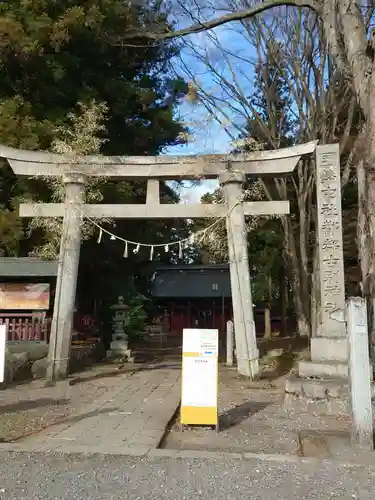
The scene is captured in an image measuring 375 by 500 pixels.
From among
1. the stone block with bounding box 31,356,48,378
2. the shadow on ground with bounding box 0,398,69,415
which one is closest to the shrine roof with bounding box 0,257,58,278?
the stone block with bounding box 31,356,48,378

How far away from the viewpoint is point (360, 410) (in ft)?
18.3

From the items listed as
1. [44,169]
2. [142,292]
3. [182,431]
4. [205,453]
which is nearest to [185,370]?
[182,431]

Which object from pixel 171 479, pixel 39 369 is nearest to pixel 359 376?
pixel 171 479

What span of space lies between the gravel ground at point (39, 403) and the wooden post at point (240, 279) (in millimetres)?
2901

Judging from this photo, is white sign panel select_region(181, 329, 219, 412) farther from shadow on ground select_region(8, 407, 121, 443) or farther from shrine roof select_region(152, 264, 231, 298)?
shrine roof select_region(152, 264, 231, 298)

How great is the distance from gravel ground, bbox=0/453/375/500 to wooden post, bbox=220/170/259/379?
5.78 metres

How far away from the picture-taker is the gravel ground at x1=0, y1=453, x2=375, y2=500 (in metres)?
4.15

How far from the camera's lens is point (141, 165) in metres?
11.2

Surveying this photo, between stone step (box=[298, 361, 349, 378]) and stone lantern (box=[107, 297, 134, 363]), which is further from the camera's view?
stone lantern (box=[107, 297, 134, 363])

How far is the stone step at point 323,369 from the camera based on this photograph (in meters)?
8.16

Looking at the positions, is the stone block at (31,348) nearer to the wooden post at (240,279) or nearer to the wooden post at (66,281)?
the wooden post at (66,281)

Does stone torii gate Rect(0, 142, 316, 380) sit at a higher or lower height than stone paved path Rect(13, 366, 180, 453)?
higher

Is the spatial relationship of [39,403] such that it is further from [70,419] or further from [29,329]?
[29,329]

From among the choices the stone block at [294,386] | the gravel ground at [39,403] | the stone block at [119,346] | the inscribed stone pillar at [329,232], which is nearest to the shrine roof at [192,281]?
the stone block at [119,346]
